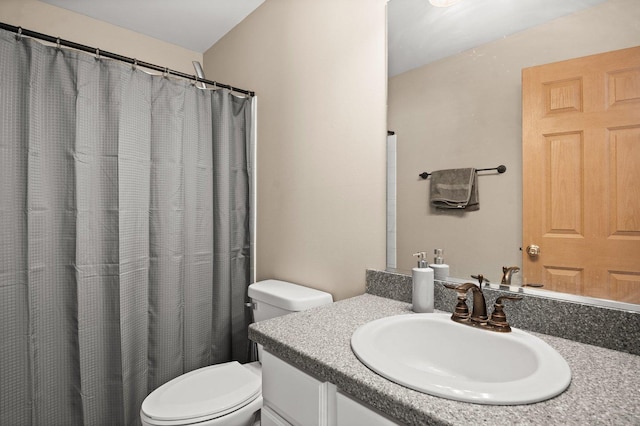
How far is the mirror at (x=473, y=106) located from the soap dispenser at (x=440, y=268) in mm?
23

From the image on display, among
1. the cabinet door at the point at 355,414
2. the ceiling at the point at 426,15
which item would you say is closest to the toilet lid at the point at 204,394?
the cabinet door at the point at 355,414

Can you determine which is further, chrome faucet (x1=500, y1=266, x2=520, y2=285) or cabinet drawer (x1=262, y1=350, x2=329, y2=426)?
chrome faucet (x1=500, y1=266, x2=520, y2=285)

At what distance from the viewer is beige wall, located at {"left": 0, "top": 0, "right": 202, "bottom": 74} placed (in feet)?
6.13

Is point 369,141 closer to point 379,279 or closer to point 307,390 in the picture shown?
point 379,279

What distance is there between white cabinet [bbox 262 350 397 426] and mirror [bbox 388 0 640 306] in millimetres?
614

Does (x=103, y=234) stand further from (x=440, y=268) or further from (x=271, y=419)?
(x=440, y=268)

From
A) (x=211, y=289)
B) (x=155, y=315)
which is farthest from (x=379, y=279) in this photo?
(x=155, y=315)

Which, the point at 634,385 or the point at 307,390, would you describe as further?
the point at 307,390

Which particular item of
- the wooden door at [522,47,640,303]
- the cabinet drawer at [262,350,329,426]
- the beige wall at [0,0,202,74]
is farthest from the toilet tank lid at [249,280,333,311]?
the beige wall at [0,0,202,74]

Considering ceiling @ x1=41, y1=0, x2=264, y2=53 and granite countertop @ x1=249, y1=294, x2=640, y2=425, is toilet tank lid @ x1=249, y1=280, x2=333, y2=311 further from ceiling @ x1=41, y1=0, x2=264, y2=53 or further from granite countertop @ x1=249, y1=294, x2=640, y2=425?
ceiling @ x1=41, y1=0, x2=264, y2=53

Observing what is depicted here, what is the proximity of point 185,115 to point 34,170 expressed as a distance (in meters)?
0.72

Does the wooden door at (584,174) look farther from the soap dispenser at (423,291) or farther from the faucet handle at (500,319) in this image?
the soap dispenser at (423,291)

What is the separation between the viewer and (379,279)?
1286 millimetres

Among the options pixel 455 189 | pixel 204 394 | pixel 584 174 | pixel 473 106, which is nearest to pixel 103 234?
pixel 204 394
